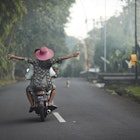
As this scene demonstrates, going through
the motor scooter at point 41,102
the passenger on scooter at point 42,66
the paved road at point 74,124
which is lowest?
the paved road at point 74,124

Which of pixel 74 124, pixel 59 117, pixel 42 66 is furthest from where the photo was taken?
pixel 59 117

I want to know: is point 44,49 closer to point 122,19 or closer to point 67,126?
point 67,126

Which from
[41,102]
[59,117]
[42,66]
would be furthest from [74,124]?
[42,66]

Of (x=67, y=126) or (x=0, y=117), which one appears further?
(x=0, y=117)

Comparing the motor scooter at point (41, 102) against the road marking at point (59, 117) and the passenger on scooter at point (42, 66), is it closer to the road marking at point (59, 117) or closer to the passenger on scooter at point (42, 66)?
the passenger on scooter at point (42, 66)

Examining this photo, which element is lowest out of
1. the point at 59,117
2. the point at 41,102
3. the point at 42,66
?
the point at 59,117

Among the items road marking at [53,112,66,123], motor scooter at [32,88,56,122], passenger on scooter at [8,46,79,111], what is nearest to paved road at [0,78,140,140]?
road marking at [53,112,66,123]

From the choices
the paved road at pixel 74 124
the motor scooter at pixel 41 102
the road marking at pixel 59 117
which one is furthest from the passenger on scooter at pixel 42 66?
the paved road at pixel 74 124

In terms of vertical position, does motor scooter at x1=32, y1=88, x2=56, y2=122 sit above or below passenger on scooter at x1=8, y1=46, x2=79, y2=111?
below

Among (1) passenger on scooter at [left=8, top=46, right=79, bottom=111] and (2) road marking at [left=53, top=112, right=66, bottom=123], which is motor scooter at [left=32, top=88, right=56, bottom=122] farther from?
(2) road marking at [left=53, top=112, right=66, bottom=123]

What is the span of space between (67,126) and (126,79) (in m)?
19.6

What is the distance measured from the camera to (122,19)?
94375mm

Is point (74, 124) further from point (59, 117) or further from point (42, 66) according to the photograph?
point (42, 66)

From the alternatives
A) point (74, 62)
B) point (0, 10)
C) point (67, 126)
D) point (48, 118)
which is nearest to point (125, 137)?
point (67, 126)
